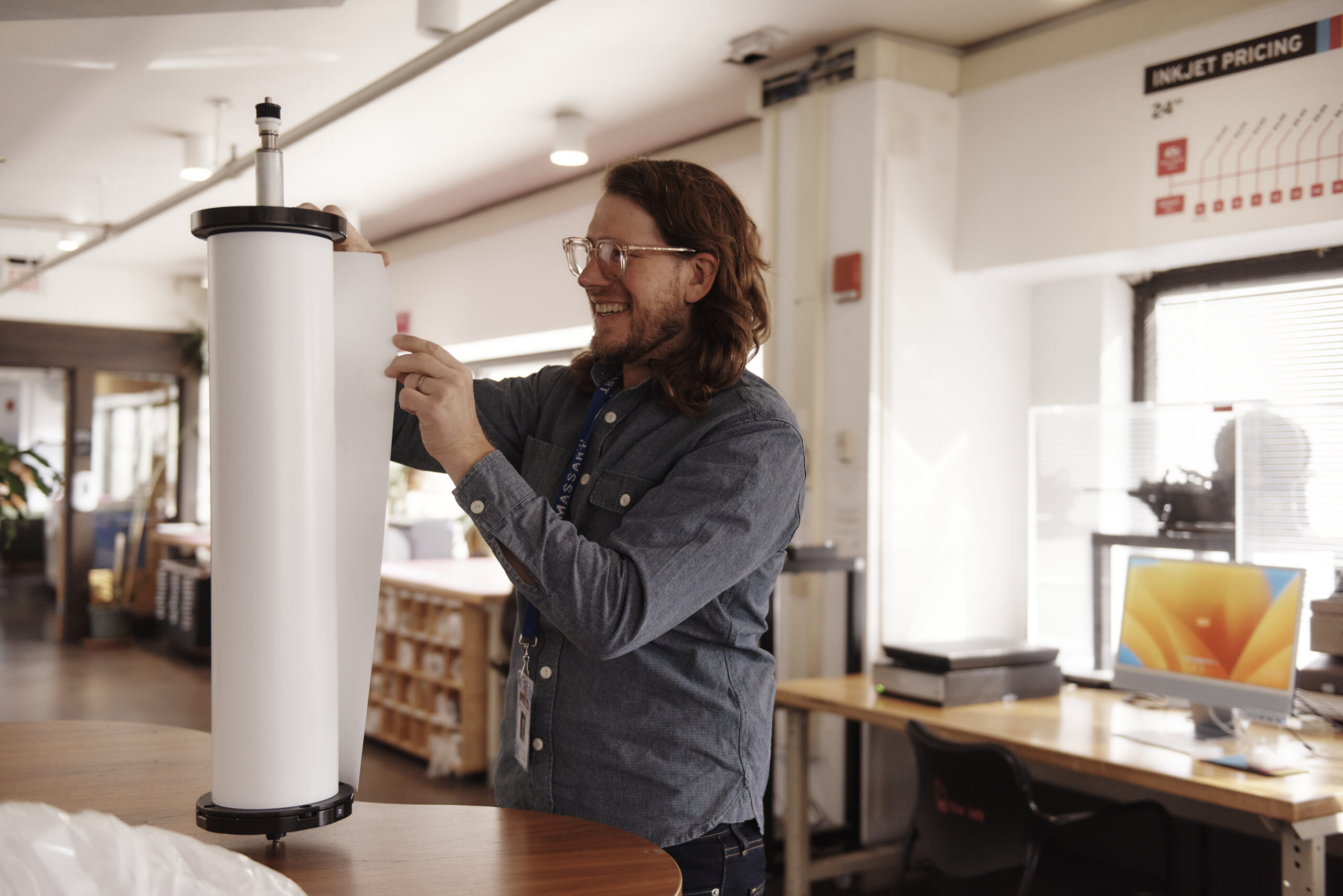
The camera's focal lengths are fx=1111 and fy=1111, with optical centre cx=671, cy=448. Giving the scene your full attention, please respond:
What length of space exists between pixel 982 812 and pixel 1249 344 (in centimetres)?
179

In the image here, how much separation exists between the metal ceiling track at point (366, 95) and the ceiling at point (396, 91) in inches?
6.8

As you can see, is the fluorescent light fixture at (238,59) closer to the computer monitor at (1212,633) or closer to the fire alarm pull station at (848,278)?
the fire alarm pull station at (848,278)

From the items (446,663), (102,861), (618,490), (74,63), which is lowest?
(446,663)

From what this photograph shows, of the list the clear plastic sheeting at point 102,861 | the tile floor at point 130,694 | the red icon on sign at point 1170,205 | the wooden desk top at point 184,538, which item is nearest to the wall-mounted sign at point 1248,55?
the red icon on sign at point 1170,205

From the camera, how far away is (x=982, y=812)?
8.88 ft

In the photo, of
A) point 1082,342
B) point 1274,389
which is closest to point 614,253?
point 1274,389

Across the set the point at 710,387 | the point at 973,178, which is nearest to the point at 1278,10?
the point at 973,178

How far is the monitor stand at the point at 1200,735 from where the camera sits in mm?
2637

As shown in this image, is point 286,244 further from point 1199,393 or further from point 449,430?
point 1199,393

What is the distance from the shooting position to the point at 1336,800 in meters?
2.24

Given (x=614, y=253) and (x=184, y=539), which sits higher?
(x=614, y=253)

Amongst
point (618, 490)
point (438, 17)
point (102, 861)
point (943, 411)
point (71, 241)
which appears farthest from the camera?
point (71, 241)

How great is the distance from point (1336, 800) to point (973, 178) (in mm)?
2327

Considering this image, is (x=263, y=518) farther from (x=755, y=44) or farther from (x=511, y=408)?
(x=755, y=44)
